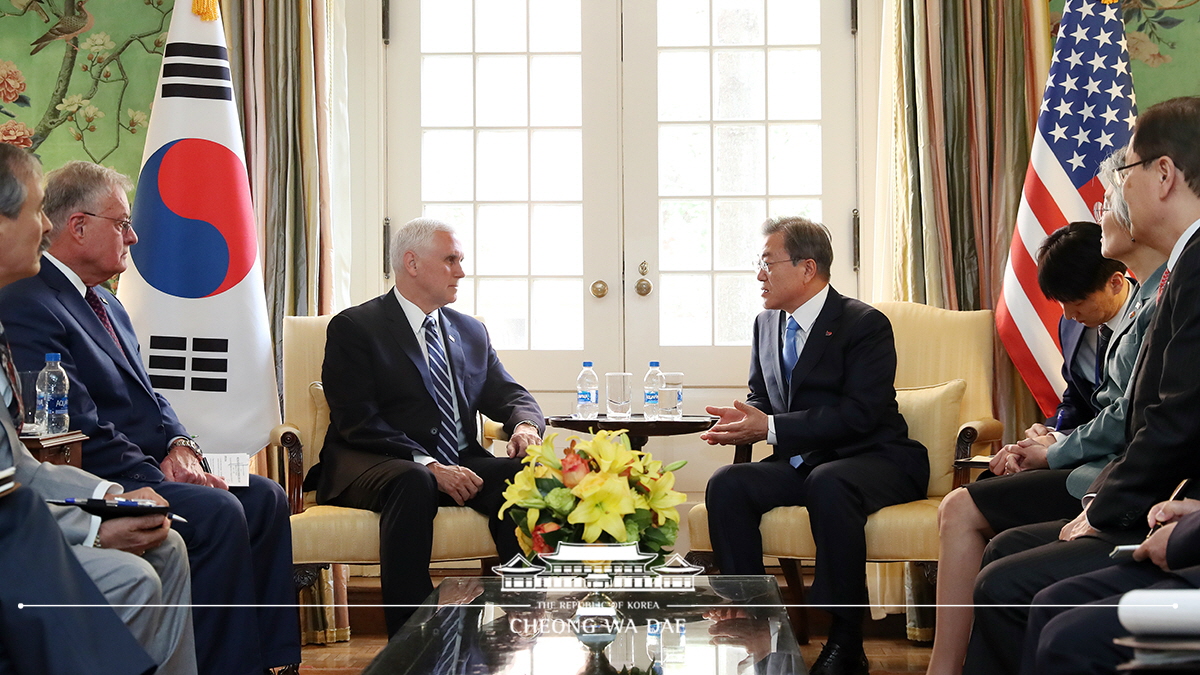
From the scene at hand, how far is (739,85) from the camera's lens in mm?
4273

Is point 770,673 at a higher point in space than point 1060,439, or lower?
lower

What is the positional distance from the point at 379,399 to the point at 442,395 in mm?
202

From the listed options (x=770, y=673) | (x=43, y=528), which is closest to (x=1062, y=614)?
(x=770, y=673)

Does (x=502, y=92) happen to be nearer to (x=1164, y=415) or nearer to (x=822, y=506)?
(x=822, y=506)

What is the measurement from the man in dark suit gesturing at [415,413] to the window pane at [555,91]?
1080 millimetres

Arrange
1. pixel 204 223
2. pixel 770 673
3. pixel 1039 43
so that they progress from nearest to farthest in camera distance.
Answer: pixel 770 673, pixel 204 223, pixel 1039 43

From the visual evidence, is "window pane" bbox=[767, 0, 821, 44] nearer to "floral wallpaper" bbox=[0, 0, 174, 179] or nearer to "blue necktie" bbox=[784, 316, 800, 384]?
"blue necktie" bbox=[784, 316, 800, 384]

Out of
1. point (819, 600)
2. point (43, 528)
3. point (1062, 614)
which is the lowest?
point (819, 600)

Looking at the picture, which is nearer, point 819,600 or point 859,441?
point 819,600

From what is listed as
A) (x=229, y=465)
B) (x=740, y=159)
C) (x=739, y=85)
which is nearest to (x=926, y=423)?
(x=740, y=159)

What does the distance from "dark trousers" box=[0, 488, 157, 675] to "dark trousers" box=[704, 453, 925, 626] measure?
1.72m

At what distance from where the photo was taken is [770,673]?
5.52ft

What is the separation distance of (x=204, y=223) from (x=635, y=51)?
6.10 feet

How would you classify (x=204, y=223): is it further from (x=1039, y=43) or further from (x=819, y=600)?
(x=1039, y=43)
